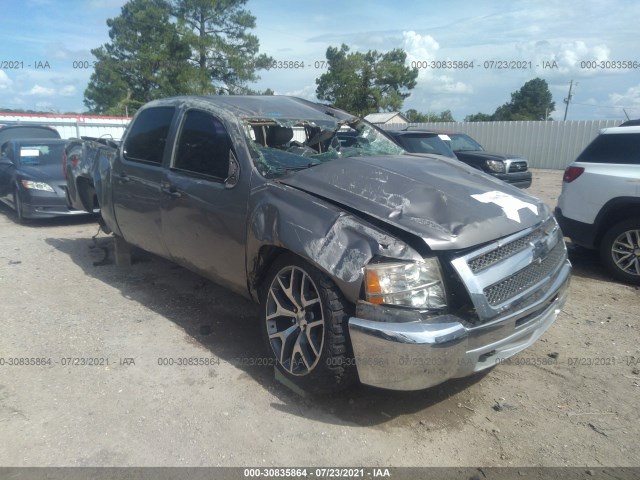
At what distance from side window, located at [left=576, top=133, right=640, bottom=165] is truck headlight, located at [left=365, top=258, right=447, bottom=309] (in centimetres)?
400

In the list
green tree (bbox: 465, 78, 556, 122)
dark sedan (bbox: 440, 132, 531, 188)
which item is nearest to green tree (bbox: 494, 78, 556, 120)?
green tree (bbox: 465, 78, 556, 122)

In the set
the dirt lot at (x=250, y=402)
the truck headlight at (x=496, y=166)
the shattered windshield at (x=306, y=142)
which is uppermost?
the shattered windshield at (x=306, y=142)

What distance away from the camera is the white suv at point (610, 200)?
18.6ft

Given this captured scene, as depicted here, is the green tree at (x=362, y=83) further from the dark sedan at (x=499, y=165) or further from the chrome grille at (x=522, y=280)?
the chrome grille at (x=522, y=280)

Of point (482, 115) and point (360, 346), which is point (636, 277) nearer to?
point (360, 346)

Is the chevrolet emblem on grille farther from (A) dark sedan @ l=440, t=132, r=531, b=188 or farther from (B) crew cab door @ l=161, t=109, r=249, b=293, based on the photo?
(A) dark sedan @ l=440, t=132, r=531, b=188

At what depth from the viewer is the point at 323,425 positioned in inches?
127

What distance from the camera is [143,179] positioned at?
501 centimetres

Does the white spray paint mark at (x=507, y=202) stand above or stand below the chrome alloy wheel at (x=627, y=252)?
above

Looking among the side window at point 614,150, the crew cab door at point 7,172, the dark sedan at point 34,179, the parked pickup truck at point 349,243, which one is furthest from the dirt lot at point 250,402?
the crew cab door at point 7,172

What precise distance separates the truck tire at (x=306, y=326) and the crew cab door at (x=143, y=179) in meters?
1.72

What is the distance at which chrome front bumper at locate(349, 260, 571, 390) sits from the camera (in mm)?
2842

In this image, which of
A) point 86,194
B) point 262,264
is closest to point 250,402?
point 262,264

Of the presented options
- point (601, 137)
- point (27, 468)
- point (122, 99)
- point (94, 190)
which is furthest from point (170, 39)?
point (27, 468)
